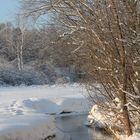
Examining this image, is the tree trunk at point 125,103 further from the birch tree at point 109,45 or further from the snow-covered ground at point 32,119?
the snow-covered ground at point 32,119

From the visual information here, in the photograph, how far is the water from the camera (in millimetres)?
14140

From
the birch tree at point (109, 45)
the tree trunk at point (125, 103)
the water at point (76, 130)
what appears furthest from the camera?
the water at point (76, 130)

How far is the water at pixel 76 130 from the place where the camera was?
14.1 metres

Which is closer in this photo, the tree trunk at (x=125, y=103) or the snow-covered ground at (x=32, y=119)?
the tree trunk at (x=125, y=103)

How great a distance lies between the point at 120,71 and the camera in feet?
27.5

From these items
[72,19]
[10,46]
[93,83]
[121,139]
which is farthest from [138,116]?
[10,46]

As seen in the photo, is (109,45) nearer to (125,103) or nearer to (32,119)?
(125,103)

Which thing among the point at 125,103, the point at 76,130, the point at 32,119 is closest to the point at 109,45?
the point at 125,103

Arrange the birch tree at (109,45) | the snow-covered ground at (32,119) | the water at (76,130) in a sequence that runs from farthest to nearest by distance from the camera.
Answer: the water at (76,130)
the snow-covered ground at (32,119)
the birch tree at (109,45)

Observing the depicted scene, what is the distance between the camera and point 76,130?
16000 mm

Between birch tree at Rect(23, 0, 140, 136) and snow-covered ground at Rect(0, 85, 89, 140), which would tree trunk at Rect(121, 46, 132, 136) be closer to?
birch tree at Rect(23, 0, 140, 136)

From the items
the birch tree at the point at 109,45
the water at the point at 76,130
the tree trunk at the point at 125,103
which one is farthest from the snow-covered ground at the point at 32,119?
the tree trunk at the point at 125,103

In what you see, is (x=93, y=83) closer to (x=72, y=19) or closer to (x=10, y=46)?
(x=72, y=19)

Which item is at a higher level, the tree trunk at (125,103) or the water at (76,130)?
the tree trunk at (125,103)
